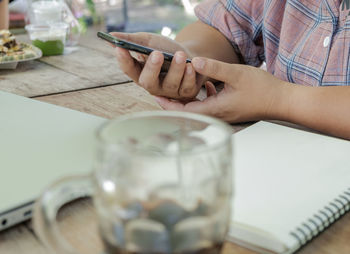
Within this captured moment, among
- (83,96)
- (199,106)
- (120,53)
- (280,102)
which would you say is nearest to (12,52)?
(83,96)

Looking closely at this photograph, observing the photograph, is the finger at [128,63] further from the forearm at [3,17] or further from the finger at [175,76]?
the forearm at [3,17]

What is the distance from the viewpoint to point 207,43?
97 cm

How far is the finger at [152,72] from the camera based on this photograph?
65cm

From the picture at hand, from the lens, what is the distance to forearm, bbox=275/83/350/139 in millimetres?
630

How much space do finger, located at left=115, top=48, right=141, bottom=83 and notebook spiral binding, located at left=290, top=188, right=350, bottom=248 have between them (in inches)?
15.9

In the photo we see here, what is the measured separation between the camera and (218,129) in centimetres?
27

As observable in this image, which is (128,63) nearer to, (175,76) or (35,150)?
(175,76)

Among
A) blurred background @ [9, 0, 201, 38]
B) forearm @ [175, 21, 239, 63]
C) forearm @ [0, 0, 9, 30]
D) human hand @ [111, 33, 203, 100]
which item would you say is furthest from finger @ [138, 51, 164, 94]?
blurred background @ [9, 0, 201, 38]

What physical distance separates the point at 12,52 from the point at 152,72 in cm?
46

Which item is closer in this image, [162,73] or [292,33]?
[162,73]

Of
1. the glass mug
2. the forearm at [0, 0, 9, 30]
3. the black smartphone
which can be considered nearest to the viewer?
the glass mug

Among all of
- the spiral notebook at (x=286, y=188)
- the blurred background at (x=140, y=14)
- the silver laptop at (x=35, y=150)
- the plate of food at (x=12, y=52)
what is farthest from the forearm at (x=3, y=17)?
the blurred background at (x=140, y=14)

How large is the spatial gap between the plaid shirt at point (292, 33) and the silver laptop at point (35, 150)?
390mm

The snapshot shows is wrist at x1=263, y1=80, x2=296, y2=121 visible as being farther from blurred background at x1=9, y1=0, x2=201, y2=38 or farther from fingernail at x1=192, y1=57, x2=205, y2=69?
blurred background at x1=9, y1=0, x2=201, y2=38
